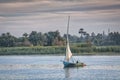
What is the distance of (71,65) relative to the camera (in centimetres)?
8425

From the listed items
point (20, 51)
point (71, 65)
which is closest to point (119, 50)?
point (20, 51)

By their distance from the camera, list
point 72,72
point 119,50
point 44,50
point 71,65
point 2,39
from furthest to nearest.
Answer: point 2,39, point 44,50, point 119,50, point 71,65, point 72,72

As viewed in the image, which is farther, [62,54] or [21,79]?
[62,54]

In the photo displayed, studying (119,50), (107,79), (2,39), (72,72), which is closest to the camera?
(107,79)

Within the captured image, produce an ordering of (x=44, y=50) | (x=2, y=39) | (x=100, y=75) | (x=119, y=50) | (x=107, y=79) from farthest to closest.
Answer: (x=2, y=39) → (x=44, y=50) → (x=119, y=50) → (x=100, y=75) → (x=107, y=79)

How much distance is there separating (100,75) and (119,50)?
247 ft

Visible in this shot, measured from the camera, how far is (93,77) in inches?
2616

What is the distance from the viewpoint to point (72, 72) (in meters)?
76.8

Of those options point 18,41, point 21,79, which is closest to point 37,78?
point 21,79

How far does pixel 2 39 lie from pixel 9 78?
5202 inches

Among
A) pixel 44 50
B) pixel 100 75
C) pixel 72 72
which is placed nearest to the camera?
pixel 100 75

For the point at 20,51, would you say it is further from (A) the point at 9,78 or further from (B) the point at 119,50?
(A) the point at 9,78

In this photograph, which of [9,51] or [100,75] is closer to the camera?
[100,75]

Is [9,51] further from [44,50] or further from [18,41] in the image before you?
[18,41]
